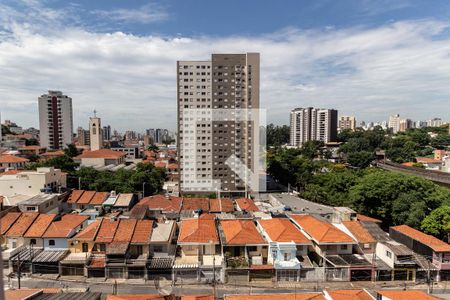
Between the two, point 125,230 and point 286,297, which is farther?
point 125,230

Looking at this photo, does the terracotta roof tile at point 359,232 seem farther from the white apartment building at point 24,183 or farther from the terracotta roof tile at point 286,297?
the white apartment building at point 24,183

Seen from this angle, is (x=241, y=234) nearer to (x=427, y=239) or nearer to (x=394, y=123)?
(x=427, y=239)

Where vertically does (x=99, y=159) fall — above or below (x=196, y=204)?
above

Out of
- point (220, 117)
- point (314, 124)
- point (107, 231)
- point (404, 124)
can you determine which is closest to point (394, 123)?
point (404, 124)

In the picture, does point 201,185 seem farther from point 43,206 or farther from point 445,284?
point 445,284

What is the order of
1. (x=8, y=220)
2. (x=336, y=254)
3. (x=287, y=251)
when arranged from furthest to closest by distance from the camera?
(x=8, y=220) → (x=336, y=254) → (x=287, y=251)

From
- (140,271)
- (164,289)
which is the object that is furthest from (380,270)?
(140,271)
